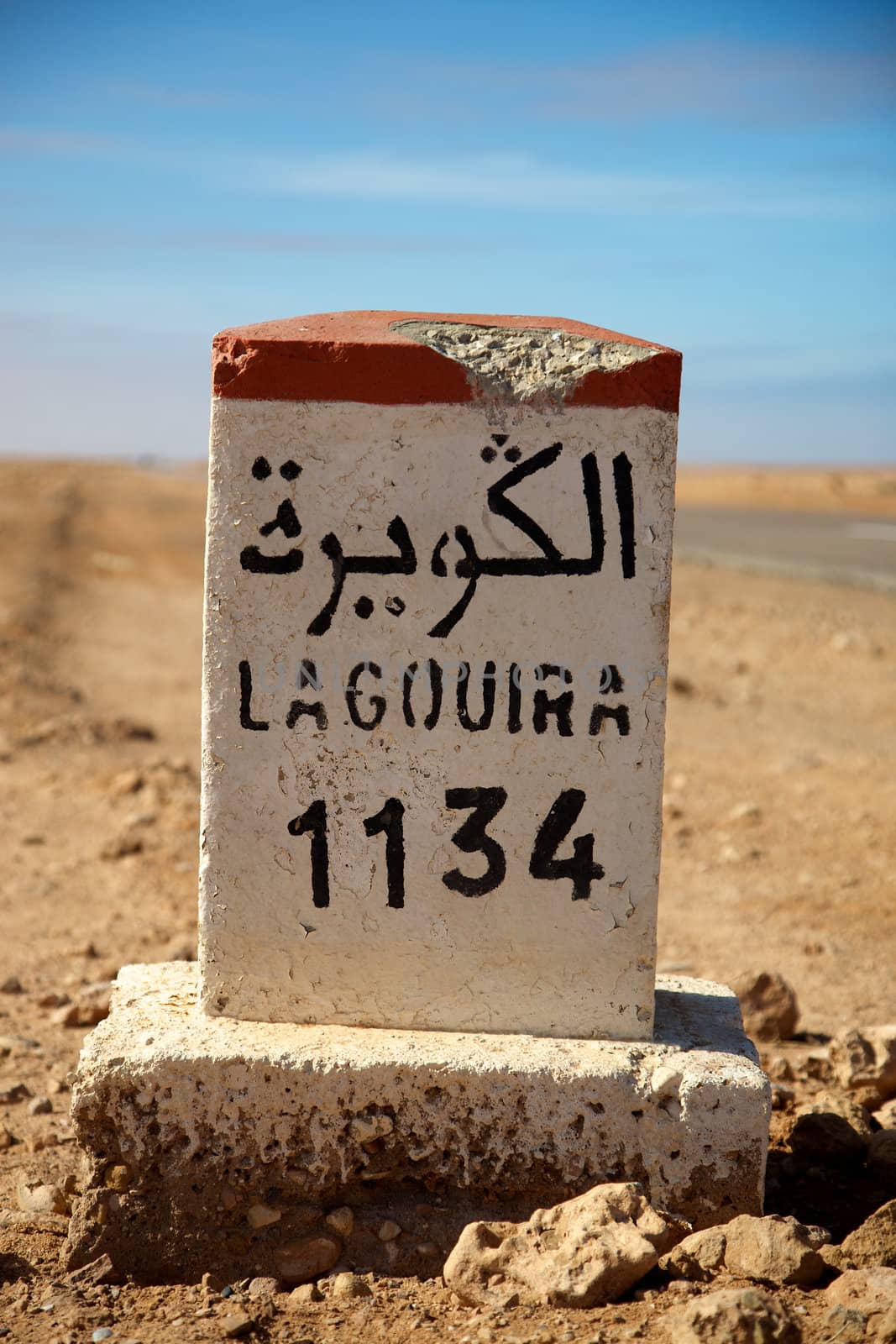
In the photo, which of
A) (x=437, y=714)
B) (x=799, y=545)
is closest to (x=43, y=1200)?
(x=437, y=714)

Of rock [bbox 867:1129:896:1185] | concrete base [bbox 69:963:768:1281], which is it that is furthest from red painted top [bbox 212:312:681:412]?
rock [bbox 867:1129:896:1185]

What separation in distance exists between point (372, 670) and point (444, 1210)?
1.14 metres

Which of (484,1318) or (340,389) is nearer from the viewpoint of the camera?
(484,1318)

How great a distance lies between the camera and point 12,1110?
11.7 ft

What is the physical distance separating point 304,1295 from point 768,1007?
6.94 ft

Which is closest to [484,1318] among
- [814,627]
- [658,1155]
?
[658,1155]

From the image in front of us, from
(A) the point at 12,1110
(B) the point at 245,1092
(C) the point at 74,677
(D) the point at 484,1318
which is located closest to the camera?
(D) the point at 484,1318

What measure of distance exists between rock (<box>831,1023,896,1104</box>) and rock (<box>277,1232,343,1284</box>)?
1719 millimetres

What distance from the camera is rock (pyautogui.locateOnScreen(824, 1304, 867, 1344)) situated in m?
2.27

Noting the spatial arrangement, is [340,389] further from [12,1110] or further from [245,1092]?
[12,1110]

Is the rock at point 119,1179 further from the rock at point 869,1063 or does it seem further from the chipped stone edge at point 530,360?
the rock at point 869,1063

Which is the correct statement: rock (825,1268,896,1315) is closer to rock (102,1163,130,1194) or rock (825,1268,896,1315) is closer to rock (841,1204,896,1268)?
rock (841,1204,896,1268)

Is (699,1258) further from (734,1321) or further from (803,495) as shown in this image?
(803,495)

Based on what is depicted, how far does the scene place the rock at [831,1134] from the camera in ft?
10.5
